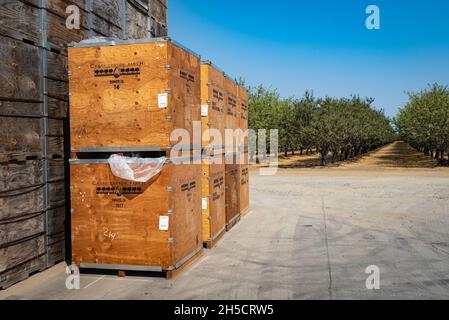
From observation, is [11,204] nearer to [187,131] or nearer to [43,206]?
[43,206]

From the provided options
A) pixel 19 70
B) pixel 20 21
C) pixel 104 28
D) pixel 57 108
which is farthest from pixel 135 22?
pixel 19 70

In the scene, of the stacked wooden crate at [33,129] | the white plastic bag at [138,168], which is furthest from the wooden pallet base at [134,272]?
the white plastic bag at [138,168]

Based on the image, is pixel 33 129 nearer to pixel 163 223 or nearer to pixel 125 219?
pixel 125 219

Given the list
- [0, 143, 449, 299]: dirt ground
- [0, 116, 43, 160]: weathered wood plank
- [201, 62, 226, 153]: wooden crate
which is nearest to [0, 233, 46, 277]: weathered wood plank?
[0, 143, 449, 299]: dirt ground

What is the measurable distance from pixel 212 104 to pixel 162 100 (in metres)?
2.56

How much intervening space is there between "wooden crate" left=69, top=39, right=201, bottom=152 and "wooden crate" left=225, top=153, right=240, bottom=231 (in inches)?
146

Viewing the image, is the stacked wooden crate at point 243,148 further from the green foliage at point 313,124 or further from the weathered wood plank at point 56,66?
the green foliage at point 313,124

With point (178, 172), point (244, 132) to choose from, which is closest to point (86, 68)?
point (178, 172)

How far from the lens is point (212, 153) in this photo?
28.1ft

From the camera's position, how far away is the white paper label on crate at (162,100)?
20.1 ft

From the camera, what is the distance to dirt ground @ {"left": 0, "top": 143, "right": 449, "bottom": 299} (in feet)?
18.7

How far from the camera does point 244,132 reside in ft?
41.5
